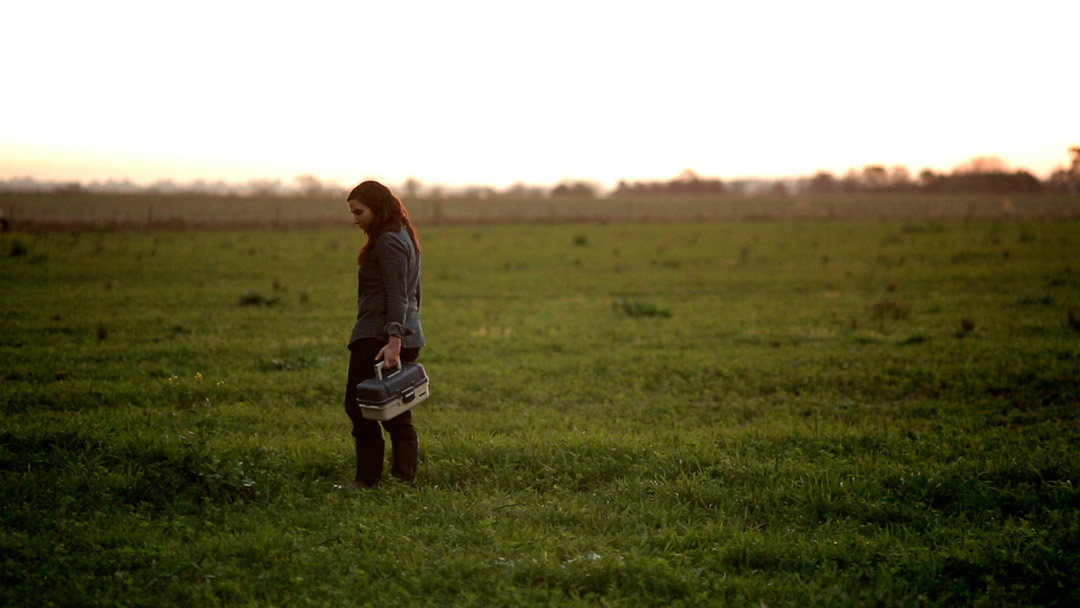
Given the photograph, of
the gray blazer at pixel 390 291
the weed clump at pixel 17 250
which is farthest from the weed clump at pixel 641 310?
the weed clump at pixel 17 250

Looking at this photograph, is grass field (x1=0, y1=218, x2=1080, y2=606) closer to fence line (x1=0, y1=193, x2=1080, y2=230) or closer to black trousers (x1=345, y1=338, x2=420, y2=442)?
black trousers (x1=345, y1=338, x2=420, y2=442)

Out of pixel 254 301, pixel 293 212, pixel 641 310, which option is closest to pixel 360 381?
pixel 641 310

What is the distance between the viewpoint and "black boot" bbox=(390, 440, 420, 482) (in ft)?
19.2

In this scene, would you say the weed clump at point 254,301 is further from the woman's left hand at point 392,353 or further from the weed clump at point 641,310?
the woman's left hand at point 392,353

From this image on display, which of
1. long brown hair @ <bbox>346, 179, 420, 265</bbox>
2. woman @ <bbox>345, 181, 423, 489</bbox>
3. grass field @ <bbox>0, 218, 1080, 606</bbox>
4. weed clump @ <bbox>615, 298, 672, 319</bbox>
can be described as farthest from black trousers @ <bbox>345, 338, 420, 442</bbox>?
weed clump @ <bbox>615, 298, 672, 319</bbox>

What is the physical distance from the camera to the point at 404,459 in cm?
586

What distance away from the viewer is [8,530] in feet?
15.9

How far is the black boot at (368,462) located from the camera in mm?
5723

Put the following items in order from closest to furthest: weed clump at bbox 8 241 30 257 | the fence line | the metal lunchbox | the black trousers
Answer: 1. the metal lunchbox
2. the black trousers
3. weed clump at bbox 8 241 30 257
4. the fence line

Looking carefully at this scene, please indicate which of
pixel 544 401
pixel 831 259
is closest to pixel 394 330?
pixel 544 401

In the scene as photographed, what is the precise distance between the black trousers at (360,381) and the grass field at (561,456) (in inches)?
16.9

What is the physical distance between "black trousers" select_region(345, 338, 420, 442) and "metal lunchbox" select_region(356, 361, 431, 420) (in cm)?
15

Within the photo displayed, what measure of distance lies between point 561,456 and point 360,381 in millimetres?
1824

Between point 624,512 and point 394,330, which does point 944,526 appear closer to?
point 624,512
